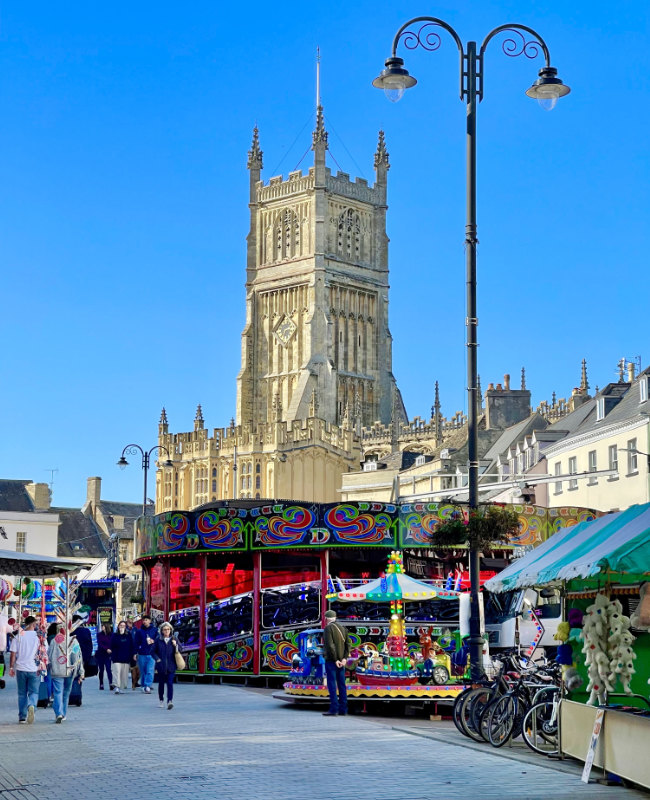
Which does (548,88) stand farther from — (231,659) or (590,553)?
(231,659)

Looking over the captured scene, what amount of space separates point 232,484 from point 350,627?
267ft

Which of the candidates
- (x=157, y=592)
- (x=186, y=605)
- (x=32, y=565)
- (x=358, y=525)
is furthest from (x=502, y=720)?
(x=157, y=592)

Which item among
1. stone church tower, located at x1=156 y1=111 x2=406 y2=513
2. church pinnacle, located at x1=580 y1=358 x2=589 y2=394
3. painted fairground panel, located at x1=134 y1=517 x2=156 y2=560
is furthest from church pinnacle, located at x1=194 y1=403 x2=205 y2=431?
painted fairground panel, located at x1=134 y1=517 x2=156 y2=560

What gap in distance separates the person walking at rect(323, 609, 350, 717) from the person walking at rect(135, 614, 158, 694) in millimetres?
7596

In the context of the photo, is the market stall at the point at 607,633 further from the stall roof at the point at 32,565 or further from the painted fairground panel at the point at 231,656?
the painted fairground panel at the point at 231,656

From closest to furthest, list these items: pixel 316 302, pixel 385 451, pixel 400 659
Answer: pixel 400 659 → pixel 385 451 → pixel 316 302

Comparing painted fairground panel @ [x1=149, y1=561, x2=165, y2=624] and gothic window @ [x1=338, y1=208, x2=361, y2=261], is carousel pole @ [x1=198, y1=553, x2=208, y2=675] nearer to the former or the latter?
painted fairground panel @ [x1=149, y1=561, x2=165, y2=624]

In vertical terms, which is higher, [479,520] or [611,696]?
[479,520]

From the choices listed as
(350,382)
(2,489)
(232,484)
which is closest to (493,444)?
(2,489)

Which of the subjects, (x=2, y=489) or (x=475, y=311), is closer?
(x=475, y=311)

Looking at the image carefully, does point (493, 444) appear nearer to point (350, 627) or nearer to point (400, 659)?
point (350, 627)

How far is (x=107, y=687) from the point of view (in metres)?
30.8

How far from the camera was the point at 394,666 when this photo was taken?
73.8ft

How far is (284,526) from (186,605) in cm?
402
